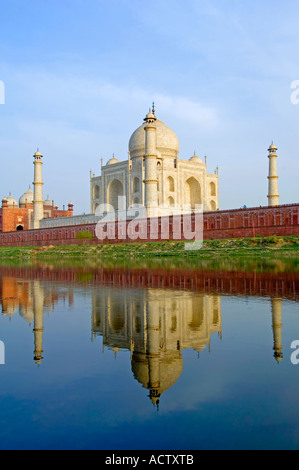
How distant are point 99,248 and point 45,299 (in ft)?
65.8

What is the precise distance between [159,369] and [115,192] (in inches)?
1474

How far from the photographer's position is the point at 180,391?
283 cm

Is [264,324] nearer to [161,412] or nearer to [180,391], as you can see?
[180,391]

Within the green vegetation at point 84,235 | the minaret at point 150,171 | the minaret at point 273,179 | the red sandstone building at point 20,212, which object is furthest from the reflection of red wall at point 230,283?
the red sandstone building at point 20,212

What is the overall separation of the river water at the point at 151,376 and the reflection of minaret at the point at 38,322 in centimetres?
2

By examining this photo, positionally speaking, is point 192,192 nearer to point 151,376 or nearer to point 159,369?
point 159,369

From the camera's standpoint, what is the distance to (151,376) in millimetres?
3127

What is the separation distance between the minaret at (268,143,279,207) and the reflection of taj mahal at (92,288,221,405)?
24.1m

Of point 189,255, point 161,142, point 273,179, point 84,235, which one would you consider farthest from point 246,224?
point 161,142

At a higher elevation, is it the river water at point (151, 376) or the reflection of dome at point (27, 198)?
the reflection of dome at point (27, 198)

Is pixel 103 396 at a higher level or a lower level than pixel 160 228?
lower

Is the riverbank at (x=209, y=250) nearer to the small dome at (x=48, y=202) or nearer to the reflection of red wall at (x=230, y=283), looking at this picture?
the reflection of red wall at (x=230, y=283)

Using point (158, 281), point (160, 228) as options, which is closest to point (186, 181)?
point (160, 228)

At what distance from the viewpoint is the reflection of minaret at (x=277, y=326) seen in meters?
3.64
